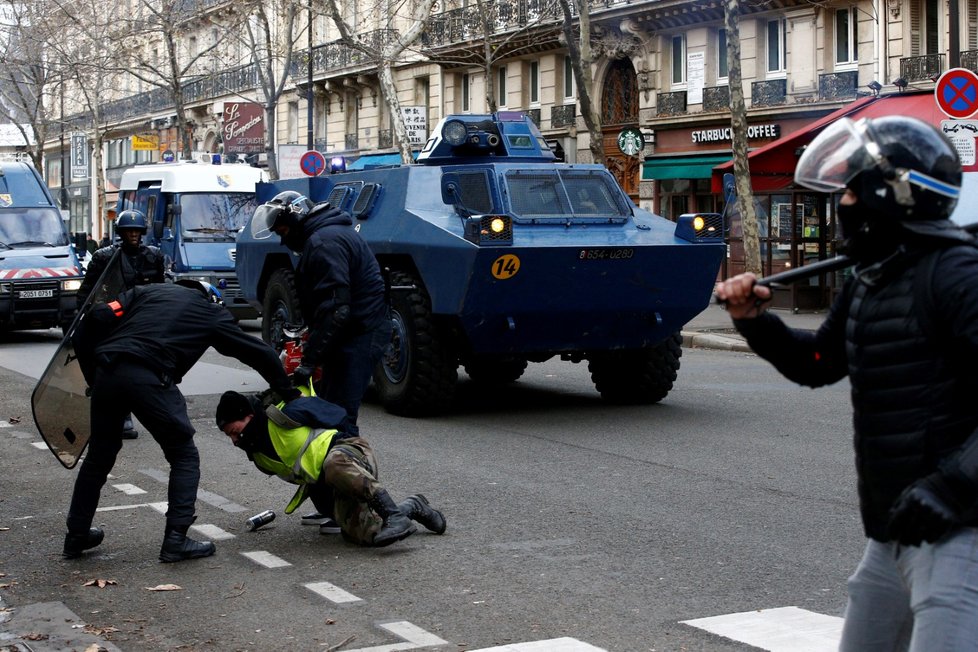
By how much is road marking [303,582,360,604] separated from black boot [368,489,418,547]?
700 mm

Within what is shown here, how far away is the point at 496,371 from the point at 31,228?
414 inches

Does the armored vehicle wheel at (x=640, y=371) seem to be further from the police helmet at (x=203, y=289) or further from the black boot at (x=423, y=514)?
the police helmet at (x=203, y=289)

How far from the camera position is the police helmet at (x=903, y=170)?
343cm

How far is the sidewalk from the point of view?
67.4 ft

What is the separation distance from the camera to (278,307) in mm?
14695

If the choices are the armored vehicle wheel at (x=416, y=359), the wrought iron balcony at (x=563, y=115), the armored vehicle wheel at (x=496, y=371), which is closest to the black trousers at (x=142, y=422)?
the armored vehicle wheel at (x=416, y=359)

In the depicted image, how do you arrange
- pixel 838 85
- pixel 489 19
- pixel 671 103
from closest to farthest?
pixel 838 85 < pixel 671 103 < pixel 489 19

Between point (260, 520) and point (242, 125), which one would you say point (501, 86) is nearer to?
point (242, 125)

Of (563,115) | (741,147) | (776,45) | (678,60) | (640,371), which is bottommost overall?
(640,371)

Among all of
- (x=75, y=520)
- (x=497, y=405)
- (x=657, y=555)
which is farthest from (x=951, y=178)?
(x=497, y=405)

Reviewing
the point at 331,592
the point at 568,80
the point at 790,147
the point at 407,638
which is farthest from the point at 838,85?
the point at 407,638

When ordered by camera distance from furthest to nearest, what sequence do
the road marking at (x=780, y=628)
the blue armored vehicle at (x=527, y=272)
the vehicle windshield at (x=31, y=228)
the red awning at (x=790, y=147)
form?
1. the red awning at (x=790, y=147)
2. the vehicle windshield at (x=31, y=228)
3. the blue armored vehicle at (x=527, y=272)
4. the road marking at (x=780, y=628)

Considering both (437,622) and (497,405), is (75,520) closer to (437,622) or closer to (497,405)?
(437,622)

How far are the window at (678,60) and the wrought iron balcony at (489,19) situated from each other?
300 cm
